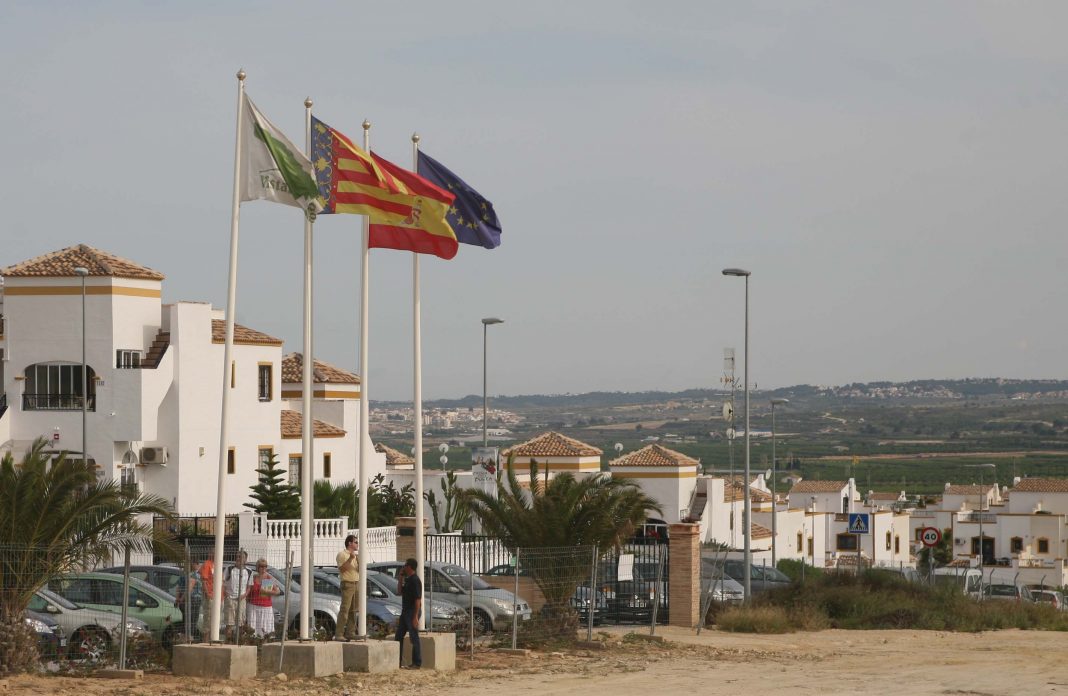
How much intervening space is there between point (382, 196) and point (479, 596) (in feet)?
30.9

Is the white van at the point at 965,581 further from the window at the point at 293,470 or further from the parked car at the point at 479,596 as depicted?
the window at the point at 293,470

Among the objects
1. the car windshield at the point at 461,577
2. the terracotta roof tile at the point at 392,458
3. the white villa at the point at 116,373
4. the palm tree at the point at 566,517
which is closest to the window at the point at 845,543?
the terracotta roof tile at the point at 392,458

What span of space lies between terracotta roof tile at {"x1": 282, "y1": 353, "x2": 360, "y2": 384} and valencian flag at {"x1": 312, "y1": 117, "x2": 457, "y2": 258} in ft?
117

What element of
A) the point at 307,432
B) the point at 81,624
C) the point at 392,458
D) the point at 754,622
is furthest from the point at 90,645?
the point at 392,458

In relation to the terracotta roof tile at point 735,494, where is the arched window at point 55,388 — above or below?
above

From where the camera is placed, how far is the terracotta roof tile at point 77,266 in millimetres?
44875

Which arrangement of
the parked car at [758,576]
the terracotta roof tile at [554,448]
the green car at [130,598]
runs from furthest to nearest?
the terracotta roof tile at [554,448] < the parked car at [758,576] < the green car at [130,598]

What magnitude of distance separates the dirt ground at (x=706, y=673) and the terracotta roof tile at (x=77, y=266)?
71.6 feet

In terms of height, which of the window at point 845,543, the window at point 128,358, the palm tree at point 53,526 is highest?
the window at point 128,358

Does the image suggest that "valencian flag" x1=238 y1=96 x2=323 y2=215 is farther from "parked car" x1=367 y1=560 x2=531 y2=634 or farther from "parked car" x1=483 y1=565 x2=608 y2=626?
"parked car" x1=483 y1=565 x2=608 y2=626

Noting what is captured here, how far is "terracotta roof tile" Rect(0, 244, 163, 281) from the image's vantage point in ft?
147

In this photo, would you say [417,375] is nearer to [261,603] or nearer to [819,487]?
[261,603]

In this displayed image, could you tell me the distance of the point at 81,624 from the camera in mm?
21188

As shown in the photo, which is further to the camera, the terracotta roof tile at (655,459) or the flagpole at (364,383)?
the terracotta roof tile at (655,459)
